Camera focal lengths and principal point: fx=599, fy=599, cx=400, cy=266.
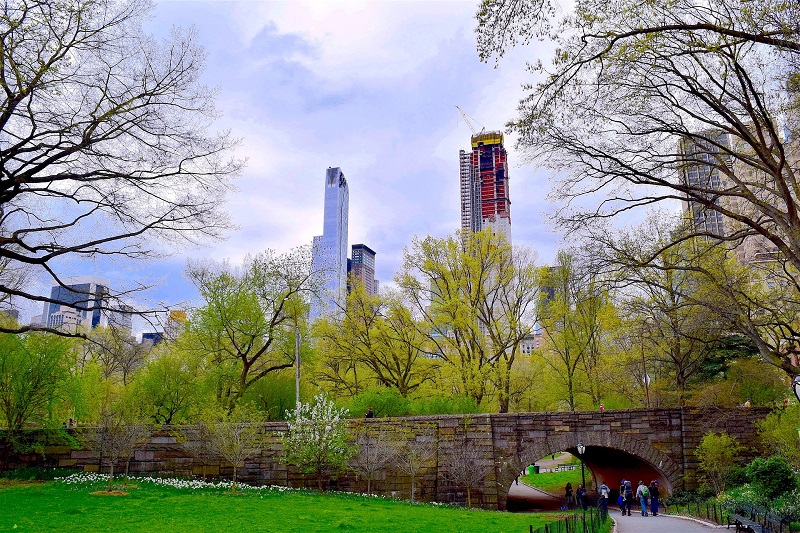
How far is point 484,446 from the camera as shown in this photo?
2222 centimetres

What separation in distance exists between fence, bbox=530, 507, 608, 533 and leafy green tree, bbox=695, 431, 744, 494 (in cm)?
804

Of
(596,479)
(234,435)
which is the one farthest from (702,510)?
(234,435)

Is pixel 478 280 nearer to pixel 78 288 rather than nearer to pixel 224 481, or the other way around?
pixel 224 481

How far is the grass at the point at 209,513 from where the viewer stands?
1231 centimetres

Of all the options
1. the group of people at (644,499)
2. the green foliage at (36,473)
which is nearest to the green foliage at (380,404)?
the group of people at (644,499)

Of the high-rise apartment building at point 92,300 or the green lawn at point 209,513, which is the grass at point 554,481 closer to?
the green lawn at point 209,513

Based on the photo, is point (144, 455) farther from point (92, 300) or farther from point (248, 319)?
point (92, 300)

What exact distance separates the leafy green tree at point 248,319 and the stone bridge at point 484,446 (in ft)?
10.3

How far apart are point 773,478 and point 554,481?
2353 cm

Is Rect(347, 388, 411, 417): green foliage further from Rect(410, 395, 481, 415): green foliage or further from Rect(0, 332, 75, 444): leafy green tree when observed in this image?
Rect(0, 332, 75, 444): leafy green tree

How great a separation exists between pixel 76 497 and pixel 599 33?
53.4 ft

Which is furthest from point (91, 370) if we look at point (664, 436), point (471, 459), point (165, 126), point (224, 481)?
point (664, 436)

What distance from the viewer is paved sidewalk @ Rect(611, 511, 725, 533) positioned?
49.1 ft

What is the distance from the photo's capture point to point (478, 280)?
29891 mm
